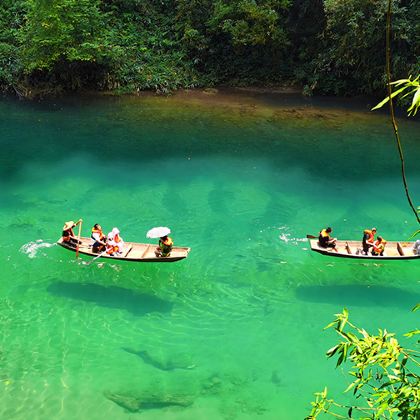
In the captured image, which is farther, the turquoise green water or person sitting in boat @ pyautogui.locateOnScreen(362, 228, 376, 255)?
person sitting in boat @ pyautogui.locateOnScreen(362, 228, 376, 255)

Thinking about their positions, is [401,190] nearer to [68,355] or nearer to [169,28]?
[68,355]

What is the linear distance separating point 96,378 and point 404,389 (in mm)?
8282

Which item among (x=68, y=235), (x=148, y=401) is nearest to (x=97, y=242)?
(x=68, y=235)

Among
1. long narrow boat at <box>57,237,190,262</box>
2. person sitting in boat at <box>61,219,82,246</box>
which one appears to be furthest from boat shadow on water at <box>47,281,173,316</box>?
person sitting in boat at <box>61,219,82,246</box>

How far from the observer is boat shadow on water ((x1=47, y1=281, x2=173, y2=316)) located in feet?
40.1

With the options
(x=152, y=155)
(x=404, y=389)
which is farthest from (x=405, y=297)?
(x=152, y=155)

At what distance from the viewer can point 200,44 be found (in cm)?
2803

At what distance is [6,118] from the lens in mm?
23312

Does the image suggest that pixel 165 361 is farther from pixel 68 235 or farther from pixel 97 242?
pixel 68 235

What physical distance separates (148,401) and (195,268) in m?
4.65

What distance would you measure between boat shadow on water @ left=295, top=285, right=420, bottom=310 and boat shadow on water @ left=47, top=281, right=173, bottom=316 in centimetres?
374

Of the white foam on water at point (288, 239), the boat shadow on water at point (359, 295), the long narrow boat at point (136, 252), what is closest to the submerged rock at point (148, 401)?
the long narrow boat at point (136, 252)

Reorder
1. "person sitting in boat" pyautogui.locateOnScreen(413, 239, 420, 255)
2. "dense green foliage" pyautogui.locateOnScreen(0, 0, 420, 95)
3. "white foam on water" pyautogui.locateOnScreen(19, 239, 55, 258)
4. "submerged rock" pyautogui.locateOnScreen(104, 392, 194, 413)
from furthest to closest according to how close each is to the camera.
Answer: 1. "dense green foliage" pyautogui.locateOnScreen(0, 0, 420, 95)
2. "white foam on water" pyautogui.locateOnScreen(19, 239, 55, 258)
3. "person sitting in boat" pyautogui.locateOnScreen(413, 239, 420, 255)
4. "submerged rock" pyautogui.locateOnScreen(104, 392, 194, 413)

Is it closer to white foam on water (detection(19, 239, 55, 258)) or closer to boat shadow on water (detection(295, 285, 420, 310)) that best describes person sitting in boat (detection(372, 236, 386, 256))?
boat shadow on water (detection(295, 285, 420, 310))
